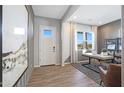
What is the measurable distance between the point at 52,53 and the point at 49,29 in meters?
1.32

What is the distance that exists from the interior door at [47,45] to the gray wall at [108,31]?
366 cm

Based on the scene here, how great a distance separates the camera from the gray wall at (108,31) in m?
5.71

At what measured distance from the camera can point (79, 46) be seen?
6332mm

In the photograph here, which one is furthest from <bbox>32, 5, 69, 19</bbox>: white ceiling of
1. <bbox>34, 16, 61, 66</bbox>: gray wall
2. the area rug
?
the area rug

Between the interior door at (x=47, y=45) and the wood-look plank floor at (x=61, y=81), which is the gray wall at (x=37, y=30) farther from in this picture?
the wood-look plank floor at (x=61, y=81)

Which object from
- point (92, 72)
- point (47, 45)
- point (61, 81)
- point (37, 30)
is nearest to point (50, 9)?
point (37, 30)

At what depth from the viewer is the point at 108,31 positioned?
21.1 feet

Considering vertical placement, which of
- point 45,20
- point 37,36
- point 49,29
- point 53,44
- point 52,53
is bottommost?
point 52,53

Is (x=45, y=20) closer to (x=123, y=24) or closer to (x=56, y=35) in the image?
(x=56, y=35)

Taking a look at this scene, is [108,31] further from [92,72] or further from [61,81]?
[61,81]

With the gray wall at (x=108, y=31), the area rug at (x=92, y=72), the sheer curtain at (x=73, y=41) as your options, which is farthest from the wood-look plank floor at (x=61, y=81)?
the gray wall at (x=108, y=31)

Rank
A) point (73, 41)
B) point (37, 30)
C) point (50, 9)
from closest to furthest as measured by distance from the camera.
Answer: point (50, 9), point (37, 30), point (73, 41)

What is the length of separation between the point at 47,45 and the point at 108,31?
4.16 metres
